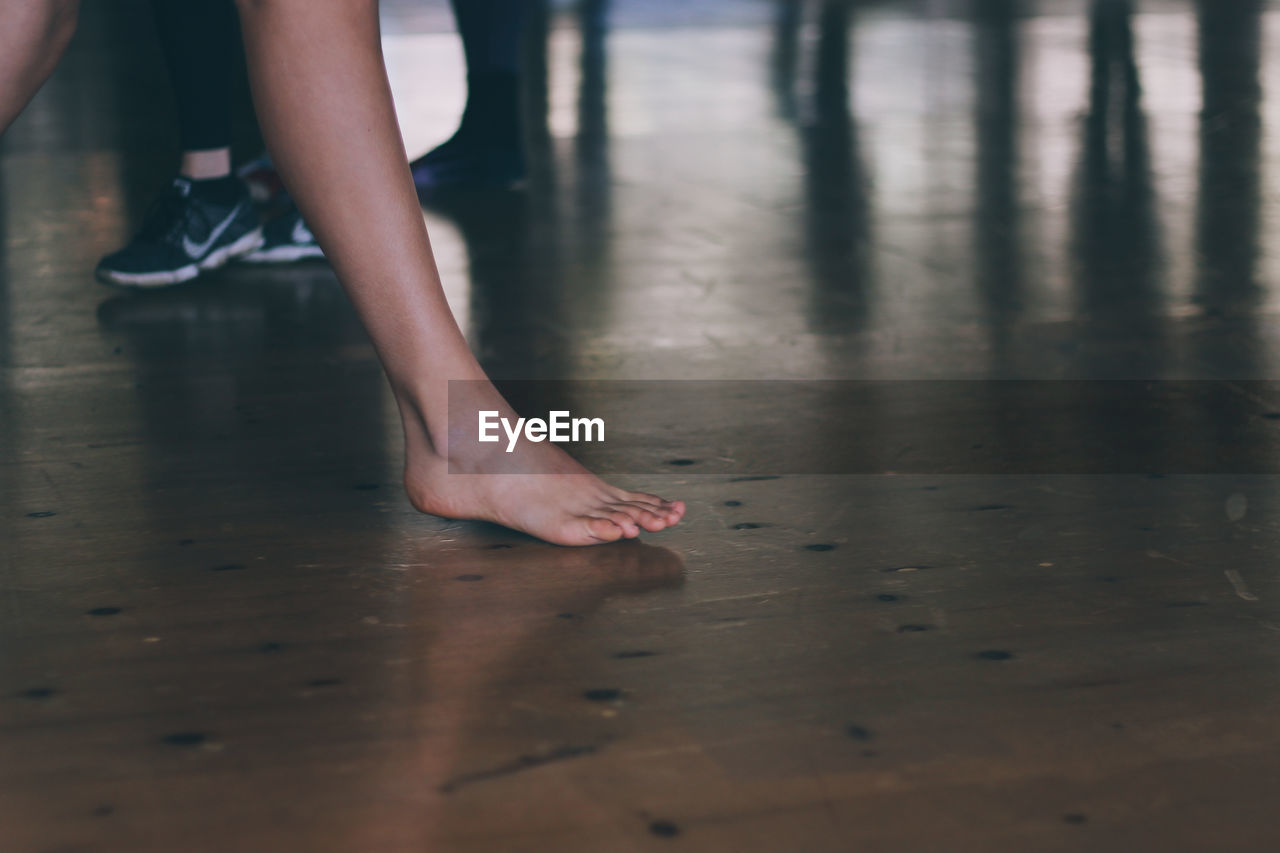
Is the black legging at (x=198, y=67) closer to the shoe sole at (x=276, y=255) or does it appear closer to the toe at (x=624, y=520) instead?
the shoe sole at (x=276, y=255)

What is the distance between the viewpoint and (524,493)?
1.16 metres

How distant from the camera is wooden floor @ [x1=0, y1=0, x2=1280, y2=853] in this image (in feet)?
2.55

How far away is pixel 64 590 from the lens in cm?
103

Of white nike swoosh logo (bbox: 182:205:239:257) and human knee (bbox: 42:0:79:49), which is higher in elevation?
human knee (bbox: 42:0:79:49)

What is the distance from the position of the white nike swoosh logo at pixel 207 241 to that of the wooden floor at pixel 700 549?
0.06 meters

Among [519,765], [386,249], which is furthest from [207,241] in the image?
[519,765]

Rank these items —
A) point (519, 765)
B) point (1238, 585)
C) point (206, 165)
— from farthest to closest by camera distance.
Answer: point (206, 165) < point (1238, 585) < point (519, 765)

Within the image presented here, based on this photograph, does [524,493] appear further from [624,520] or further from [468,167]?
[468,167]

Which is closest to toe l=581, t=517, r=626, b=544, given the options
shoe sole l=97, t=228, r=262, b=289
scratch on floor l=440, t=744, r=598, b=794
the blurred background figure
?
scratch on floor l=440, t=744, r=598, b=794

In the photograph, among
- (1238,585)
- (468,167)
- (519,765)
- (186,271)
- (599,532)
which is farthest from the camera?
(468,167)

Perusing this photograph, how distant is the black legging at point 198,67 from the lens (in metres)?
2.03

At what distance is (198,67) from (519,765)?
152 centimetres

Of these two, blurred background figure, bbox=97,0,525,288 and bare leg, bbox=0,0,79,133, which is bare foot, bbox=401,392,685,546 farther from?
blurred background figure, bbox=97,0,525,288

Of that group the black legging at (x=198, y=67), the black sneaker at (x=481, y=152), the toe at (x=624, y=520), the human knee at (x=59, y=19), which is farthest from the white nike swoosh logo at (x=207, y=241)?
the toe at (x=624, y=520)
